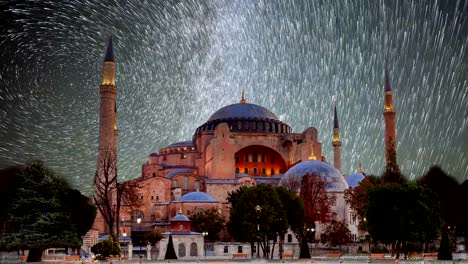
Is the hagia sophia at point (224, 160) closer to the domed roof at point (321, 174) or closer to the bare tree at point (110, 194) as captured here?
the domed roof at point (321, 174)

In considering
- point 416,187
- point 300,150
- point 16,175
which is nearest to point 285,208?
point 416,187

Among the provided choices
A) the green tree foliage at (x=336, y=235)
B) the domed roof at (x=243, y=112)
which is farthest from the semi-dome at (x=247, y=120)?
the green tree foliage at (x=336, y=235)

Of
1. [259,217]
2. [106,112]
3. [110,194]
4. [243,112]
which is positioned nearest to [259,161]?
[243,112]

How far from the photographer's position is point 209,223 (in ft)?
178

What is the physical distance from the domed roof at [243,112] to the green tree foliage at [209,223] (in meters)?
22.7

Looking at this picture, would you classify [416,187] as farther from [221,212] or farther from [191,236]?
[221,212]

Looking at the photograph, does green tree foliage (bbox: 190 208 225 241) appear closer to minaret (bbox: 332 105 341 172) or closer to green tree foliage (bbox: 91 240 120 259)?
green tree foliage (bbox: 91 240 120 259)

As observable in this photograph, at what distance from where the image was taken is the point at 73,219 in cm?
3192

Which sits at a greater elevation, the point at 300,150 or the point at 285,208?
the point at 300,150

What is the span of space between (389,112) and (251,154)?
57.6 feet

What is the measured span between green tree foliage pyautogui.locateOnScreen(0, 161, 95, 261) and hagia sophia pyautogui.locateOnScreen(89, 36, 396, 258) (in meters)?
27.0

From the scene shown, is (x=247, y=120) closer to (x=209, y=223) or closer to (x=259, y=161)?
(x=259, y=161)

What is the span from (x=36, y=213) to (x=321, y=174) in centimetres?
3433

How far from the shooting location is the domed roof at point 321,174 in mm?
58844
